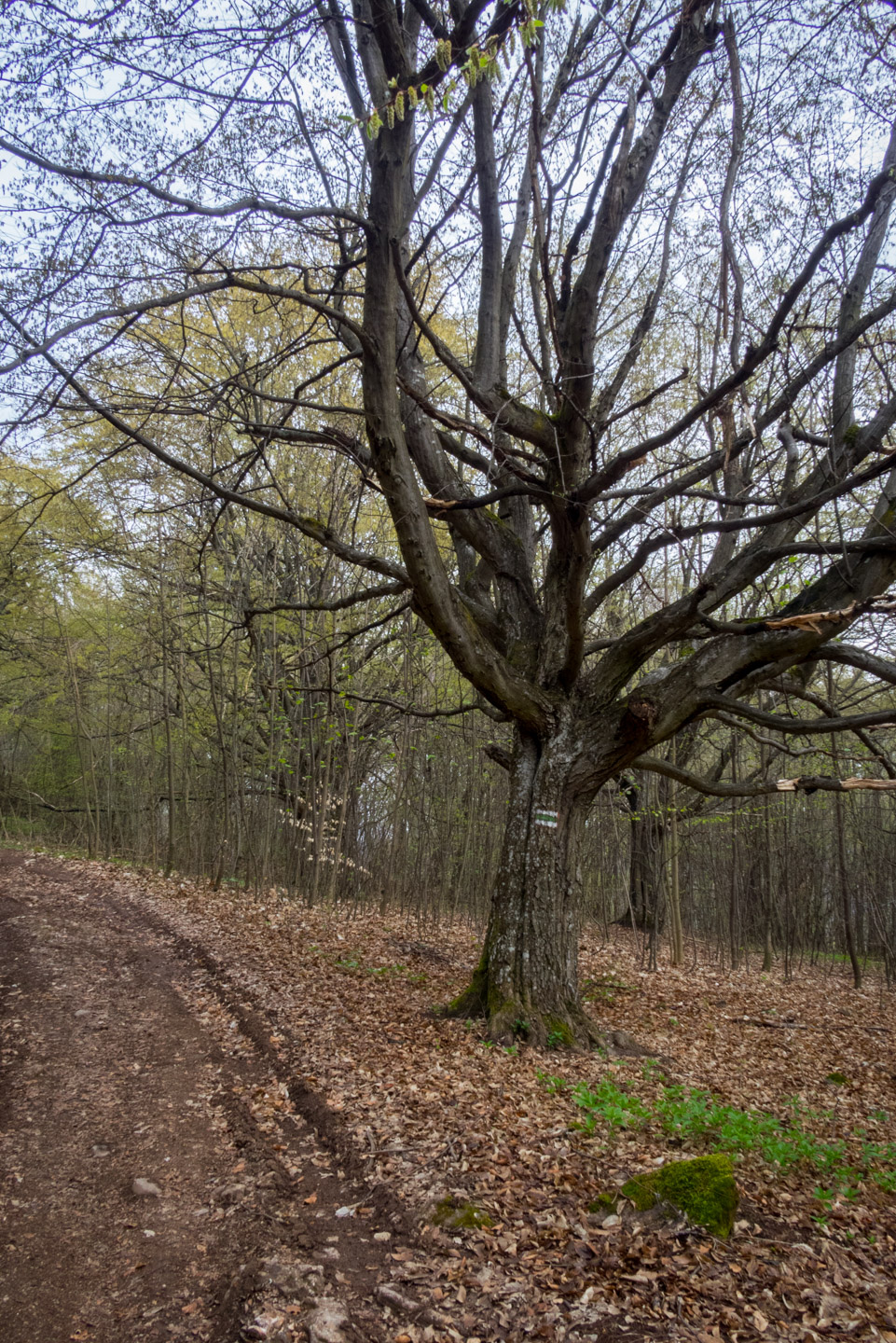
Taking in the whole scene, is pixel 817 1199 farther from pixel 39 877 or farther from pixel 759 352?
pixel 39 877

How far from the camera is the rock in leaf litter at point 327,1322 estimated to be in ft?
8.00

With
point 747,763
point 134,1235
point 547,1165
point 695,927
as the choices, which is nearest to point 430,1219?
point 547,1165

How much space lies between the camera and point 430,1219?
3119 millimetres

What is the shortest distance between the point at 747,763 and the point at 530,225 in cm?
1111

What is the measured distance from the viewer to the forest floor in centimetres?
261

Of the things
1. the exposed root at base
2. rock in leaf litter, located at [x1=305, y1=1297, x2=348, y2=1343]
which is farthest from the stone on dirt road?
the exposed root at base

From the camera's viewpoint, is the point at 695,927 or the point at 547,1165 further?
the point at 695,927

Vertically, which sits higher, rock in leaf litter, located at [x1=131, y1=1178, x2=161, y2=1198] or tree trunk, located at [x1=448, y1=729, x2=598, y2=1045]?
tree trunk, located at [x1=448, y1=729, x2=598, y2=1045]

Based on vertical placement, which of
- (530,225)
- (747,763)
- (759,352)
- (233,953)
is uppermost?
(530,225)

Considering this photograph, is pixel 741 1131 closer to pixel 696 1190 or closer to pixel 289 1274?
pixel 696 1190

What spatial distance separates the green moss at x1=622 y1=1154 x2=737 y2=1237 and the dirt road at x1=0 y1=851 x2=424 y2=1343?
1.05 metres

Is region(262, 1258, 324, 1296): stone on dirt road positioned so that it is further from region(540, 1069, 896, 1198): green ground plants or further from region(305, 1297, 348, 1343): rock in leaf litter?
region(540, 1069, 896, 1198): green ground plants

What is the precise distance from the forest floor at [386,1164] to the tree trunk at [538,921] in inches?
10.5

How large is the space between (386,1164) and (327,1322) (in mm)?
1055
